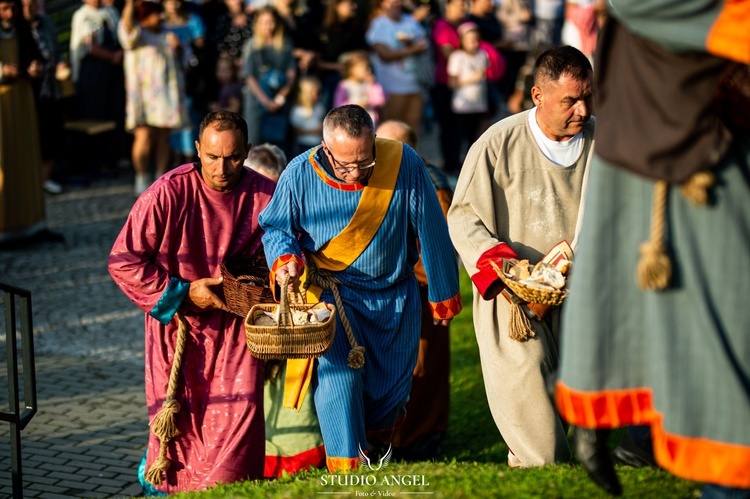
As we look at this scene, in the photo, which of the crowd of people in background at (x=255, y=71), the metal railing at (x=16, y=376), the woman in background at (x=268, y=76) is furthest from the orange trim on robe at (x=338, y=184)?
the woman in background at (x=268, y=76)

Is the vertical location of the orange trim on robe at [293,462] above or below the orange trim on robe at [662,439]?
below

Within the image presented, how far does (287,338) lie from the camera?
572cm

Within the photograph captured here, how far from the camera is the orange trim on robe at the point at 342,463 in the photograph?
6184 mm

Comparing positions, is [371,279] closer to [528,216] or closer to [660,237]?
[528,216]

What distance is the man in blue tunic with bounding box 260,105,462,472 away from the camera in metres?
6.26

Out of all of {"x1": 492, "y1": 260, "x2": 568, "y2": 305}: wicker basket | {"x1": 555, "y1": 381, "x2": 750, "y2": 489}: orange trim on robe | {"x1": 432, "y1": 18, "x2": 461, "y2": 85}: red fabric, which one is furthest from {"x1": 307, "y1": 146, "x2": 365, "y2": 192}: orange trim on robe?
{"x1": 432, "y1": 18, "x2": 461, "y2": 85}: red fabric

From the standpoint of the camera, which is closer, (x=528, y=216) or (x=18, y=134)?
(x=528, y=216)

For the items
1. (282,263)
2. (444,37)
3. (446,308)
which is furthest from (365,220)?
(444,37)

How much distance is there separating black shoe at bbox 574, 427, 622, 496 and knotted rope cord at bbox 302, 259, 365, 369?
221 cm

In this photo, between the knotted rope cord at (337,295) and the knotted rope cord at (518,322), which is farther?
the knotted rope cord at (337,295)

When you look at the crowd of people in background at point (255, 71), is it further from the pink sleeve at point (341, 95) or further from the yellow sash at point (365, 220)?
the yellow sash at point (365, 220)

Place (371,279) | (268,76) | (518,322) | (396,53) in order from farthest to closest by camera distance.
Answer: (396,53), (268,76), (371,279), (518,322)

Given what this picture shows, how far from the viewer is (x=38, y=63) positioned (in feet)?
39.6

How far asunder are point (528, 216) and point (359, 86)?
28.4 feet
